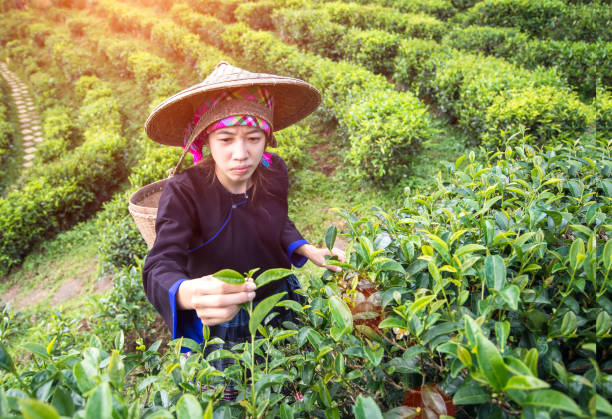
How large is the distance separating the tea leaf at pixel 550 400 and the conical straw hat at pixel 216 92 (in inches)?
51.2

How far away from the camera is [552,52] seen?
5445 mm

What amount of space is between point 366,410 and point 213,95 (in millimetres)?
1430

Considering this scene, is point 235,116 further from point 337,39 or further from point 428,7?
point 428,7

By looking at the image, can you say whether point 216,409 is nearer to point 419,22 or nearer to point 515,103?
point 515,103

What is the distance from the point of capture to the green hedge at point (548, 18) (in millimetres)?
6215

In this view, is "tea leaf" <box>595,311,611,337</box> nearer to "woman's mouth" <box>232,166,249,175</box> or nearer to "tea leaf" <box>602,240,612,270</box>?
"tea leaf" <box>602,240,612,270</box>

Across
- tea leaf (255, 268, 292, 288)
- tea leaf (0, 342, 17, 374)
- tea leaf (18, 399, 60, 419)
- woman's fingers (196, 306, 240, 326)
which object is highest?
tea leaf (18, 399, 60, 419)

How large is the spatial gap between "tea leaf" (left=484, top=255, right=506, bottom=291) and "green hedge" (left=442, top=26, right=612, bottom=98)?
5.46m

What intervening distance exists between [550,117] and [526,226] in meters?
3.18

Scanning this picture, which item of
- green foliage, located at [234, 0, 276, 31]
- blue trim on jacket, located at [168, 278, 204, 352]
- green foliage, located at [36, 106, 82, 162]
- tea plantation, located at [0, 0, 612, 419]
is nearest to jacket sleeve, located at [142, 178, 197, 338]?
blue trim on jacket, located at [168, 278, 204, 352]

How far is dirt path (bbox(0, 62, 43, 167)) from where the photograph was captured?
25.6 ft

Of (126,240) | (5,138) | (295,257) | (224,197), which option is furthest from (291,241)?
(5,138)

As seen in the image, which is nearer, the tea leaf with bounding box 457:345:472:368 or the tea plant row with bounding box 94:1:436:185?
the tea leaf with bounding box 457:345:472:368

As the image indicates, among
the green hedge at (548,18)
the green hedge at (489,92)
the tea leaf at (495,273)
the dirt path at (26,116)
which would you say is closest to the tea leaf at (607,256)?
the tea leaf at (495,273)
